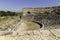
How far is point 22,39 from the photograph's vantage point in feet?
9.07

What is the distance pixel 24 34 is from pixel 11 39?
0.35 metres

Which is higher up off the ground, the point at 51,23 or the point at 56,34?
the point at 56,34

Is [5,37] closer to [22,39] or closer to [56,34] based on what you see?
[22,39]

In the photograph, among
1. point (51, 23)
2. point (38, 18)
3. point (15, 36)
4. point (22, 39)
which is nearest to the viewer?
point (22, 39)

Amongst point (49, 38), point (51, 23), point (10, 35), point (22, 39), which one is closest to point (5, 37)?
point (10, 35)

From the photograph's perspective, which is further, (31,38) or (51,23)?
(51,23)

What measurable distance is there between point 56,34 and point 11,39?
91cm

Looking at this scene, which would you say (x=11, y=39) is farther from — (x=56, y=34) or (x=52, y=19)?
(x=52, y=19)

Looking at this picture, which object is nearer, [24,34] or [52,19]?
[24,34]

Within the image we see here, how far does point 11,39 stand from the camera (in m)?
2.80

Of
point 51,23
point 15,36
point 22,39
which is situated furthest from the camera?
point 51,23

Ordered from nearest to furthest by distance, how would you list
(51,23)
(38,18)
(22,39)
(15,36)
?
1. (22,39)
2. (15,36)
3. (51,23)
4. (38,18)

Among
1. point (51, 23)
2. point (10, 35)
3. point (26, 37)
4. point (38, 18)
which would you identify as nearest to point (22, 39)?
point (26, 37)

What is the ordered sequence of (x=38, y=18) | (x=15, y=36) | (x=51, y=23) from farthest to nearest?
(x=38, y=18) → (x=51, y=23) → (x=15, y=36)
